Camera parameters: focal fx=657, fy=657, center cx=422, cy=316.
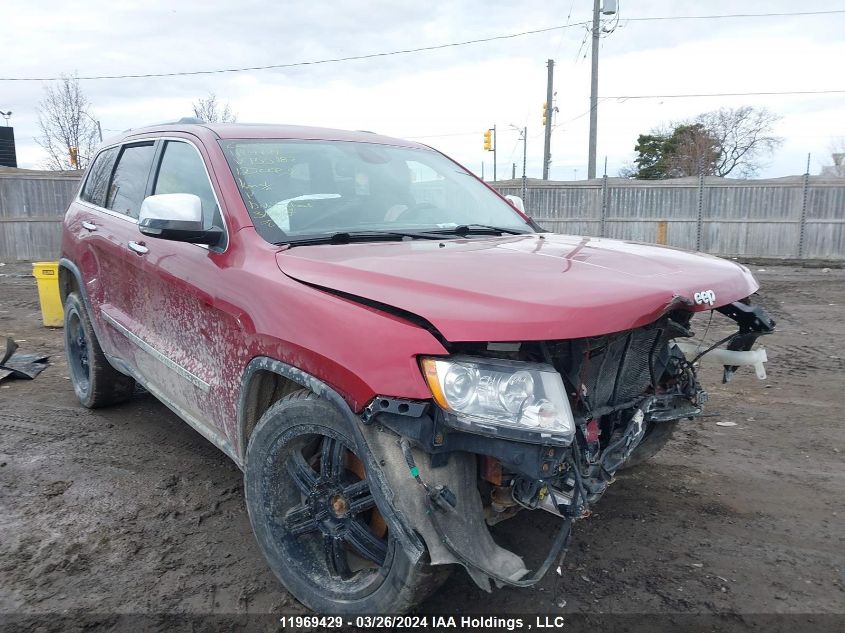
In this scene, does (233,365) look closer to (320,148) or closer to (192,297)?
(192,297)

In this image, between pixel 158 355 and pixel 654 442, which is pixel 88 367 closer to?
pixel 158 355

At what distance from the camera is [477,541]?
2.09 m

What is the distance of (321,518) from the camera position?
2.43 meters

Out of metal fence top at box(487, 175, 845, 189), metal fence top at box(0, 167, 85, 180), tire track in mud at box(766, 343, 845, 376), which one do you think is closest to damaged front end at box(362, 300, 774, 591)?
tire track in mud at box(766, 343, 845, 376)

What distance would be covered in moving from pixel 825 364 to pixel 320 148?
5424 millimetres

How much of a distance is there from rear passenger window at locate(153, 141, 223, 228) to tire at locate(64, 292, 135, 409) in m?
1.54

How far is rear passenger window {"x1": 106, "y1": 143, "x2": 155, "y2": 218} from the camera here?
3.88m

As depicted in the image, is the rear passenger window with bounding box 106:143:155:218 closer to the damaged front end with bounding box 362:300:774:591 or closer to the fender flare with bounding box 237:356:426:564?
the fender flare with bounding box 237:356:426:564

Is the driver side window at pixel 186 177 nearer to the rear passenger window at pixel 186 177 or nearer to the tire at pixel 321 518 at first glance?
the rear passenger window at pixel 186 177

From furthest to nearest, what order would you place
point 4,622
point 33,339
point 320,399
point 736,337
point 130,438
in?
point 33,339 → point 130,438 → point 736,337 → point 4,622 → point 320,399

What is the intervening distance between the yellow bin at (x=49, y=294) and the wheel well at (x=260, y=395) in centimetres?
653

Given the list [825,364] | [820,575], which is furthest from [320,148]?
[825,364]

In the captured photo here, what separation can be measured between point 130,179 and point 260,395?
2199mm

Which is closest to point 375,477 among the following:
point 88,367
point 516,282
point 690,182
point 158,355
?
point 516,282
